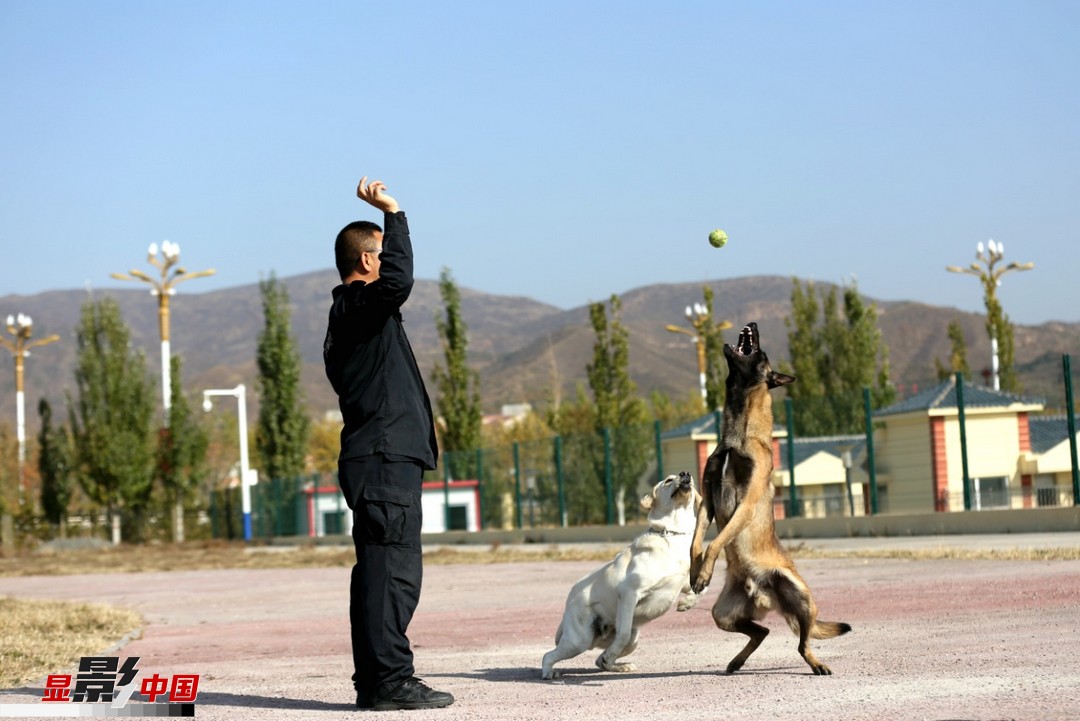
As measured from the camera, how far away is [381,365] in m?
7.21

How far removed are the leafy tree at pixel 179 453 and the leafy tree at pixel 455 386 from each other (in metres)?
10.7

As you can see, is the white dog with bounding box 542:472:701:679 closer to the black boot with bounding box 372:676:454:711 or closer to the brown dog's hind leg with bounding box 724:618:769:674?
the brown dog's hind leg with bounding box 724:618:769:674

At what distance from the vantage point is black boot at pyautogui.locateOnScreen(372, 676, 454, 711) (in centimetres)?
695

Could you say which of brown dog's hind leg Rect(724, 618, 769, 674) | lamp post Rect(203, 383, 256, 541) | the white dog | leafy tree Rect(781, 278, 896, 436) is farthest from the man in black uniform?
leafy tree Rect(781, 278, 896, 436)

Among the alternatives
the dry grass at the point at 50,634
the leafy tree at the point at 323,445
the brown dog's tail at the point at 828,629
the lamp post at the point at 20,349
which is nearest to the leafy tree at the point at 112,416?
the lamp post at the point at 20,349

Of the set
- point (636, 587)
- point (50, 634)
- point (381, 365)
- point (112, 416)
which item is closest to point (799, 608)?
point (636, 587)

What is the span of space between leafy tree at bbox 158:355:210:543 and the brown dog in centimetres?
5503

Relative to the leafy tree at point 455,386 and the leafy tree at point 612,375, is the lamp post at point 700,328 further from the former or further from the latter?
the leafy tree at point 455,386

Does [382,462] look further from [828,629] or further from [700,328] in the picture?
[700,328]

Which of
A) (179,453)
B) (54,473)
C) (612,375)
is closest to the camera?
(612,375)

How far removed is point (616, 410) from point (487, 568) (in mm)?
29979

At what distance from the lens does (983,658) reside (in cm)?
777

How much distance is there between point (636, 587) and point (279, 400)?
5617cm

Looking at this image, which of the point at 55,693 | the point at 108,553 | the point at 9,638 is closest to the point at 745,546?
the point at 55,693
